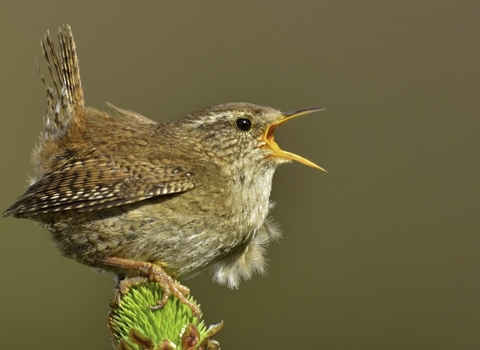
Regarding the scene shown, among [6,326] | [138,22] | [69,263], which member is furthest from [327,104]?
[6,326]

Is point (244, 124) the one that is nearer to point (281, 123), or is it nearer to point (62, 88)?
point (281, 123)

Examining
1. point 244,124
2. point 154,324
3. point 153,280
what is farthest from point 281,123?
point 154,324

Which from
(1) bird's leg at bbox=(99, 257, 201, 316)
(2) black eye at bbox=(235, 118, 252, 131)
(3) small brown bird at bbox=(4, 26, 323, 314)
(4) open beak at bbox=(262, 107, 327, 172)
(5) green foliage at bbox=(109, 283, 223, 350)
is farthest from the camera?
(2) black eye at bbox=(235, 118, 252, 131)

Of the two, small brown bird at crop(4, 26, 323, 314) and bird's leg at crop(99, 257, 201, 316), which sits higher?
small brown bird at crop(4, 26, 323, 314)

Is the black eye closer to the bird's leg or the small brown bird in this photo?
the small brown bird

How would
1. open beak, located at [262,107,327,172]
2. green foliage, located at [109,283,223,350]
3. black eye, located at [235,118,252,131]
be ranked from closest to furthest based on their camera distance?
1. green foliage, located at [109,283,223,350]
2. open beak, located at [262,107,327,172]
3. black eye, located at [235,118,252,131]

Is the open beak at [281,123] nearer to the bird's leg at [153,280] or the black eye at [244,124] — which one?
the black eye at [244,124]

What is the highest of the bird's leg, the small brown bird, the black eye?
the black eye

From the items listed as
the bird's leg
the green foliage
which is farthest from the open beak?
the green foliage

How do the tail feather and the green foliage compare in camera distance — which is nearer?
the green foliage
